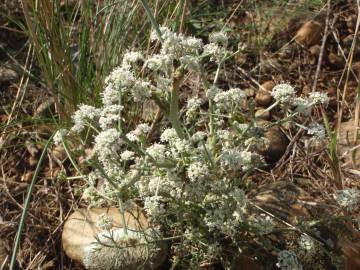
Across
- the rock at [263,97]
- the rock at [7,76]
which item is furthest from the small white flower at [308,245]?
the rock at [7,76]

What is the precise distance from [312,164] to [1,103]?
2.35m

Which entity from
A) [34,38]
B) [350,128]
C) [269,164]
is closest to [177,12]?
[34,38]

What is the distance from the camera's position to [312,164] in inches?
137

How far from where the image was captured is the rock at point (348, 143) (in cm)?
342

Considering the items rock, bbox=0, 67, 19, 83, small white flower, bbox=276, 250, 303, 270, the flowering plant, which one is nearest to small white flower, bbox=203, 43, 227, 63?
the flowering plant

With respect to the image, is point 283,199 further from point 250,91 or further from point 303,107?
point 250,91

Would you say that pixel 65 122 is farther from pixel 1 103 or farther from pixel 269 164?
pixel 269 164

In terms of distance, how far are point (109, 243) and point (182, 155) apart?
0.76 meters

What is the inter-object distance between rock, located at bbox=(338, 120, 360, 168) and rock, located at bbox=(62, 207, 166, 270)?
56.3 inches

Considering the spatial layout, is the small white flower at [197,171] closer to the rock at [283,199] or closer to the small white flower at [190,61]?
the small white flower at [190,61]

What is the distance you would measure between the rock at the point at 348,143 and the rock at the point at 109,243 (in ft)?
4.69

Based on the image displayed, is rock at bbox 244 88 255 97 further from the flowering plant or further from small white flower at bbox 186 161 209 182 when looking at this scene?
small white flower at bbox 186 161 209 182

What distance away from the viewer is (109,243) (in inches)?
109

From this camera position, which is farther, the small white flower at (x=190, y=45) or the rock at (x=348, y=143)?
the rock at (x=348, y=143)
